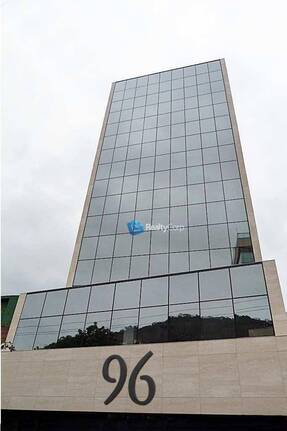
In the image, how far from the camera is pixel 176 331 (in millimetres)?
20844

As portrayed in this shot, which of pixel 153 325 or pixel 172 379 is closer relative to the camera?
pixel 172 379

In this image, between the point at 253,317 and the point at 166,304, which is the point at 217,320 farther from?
the point at 166,304

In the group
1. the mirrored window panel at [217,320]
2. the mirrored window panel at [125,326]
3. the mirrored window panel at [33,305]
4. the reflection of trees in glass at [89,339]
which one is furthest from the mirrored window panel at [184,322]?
the mirrored window panel at [33,305]

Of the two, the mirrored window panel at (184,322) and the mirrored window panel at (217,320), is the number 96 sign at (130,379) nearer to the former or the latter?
the mirrored window panel at (184,322)

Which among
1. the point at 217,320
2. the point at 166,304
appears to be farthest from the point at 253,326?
the point at 166,304

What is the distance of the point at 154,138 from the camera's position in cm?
4034

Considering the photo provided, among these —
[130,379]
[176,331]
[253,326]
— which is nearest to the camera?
[253,326]

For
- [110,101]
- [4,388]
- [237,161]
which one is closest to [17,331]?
[4,388]

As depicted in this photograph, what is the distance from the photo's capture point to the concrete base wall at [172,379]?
17250mm

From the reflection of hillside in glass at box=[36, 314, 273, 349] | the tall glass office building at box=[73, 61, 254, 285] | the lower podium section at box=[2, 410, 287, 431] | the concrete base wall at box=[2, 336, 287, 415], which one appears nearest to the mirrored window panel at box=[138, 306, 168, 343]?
the reflection of hillside in glass at box=[36, 314, 273, 349]

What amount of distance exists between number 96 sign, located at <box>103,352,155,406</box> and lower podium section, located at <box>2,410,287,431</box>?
200cm

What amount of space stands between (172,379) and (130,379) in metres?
2.62

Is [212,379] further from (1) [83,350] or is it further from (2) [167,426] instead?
(1) [83,350]

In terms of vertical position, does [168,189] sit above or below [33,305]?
above
